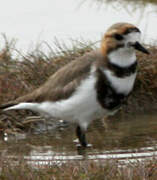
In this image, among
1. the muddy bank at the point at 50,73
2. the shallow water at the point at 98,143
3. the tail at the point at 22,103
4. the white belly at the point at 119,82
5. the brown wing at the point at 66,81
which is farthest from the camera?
the muddy bank at the point at 50,73

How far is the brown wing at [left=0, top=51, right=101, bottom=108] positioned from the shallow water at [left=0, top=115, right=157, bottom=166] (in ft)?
1.56

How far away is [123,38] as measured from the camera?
7.37 meters

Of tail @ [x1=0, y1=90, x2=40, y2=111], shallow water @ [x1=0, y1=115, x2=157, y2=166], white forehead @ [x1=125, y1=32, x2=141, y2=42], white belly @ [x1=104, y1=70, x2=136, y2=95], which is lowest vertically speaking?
shallow water @ [x1=0, y1=115, x2=157, y2=166]

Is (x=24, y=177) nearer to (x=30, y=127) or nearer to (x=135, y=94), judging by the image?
(x=30, y=127)

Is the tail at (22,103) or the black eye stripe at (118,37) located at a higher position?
the black eye stripe at (118,37)

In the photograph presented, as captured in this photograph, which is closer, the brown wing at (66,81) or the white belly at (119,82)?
the white belly at (119,82)

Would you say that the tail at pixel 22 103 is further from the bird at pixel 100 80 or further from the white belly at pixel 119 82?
the white belly at pixel 119 82

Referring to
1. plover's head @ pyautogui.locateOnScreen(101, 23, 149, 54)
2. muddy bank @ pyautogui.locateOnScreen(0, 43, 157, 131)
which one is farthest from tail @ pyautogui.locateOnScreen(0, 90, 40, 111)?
plover's head @ pyautogui.locateOnScreen(101, 23, 149, 54)

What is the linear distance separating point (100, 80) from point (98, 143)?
93 cm

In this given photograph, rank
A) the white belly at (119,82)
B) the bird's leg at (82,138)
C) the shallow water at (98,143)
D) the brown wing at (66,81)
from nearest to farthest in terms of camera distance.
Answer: the shallow water at (98,143) < the white belly at (119,82) < the brown wing at (66,81) < the bird's leg at (82,138)

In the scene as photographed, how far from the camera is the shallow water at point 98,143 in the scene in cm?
720

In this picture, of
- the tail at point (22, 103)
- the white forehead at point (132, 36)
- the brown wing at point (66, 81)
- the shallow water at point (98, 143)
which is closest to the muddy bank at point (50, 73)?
the shallow water at point (98, 143)

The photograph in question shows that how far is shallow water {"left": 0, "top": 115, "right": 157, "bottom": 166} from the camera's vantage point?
7.20 meters

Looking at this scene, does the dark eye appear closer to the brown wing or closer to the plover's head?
the plover's head
